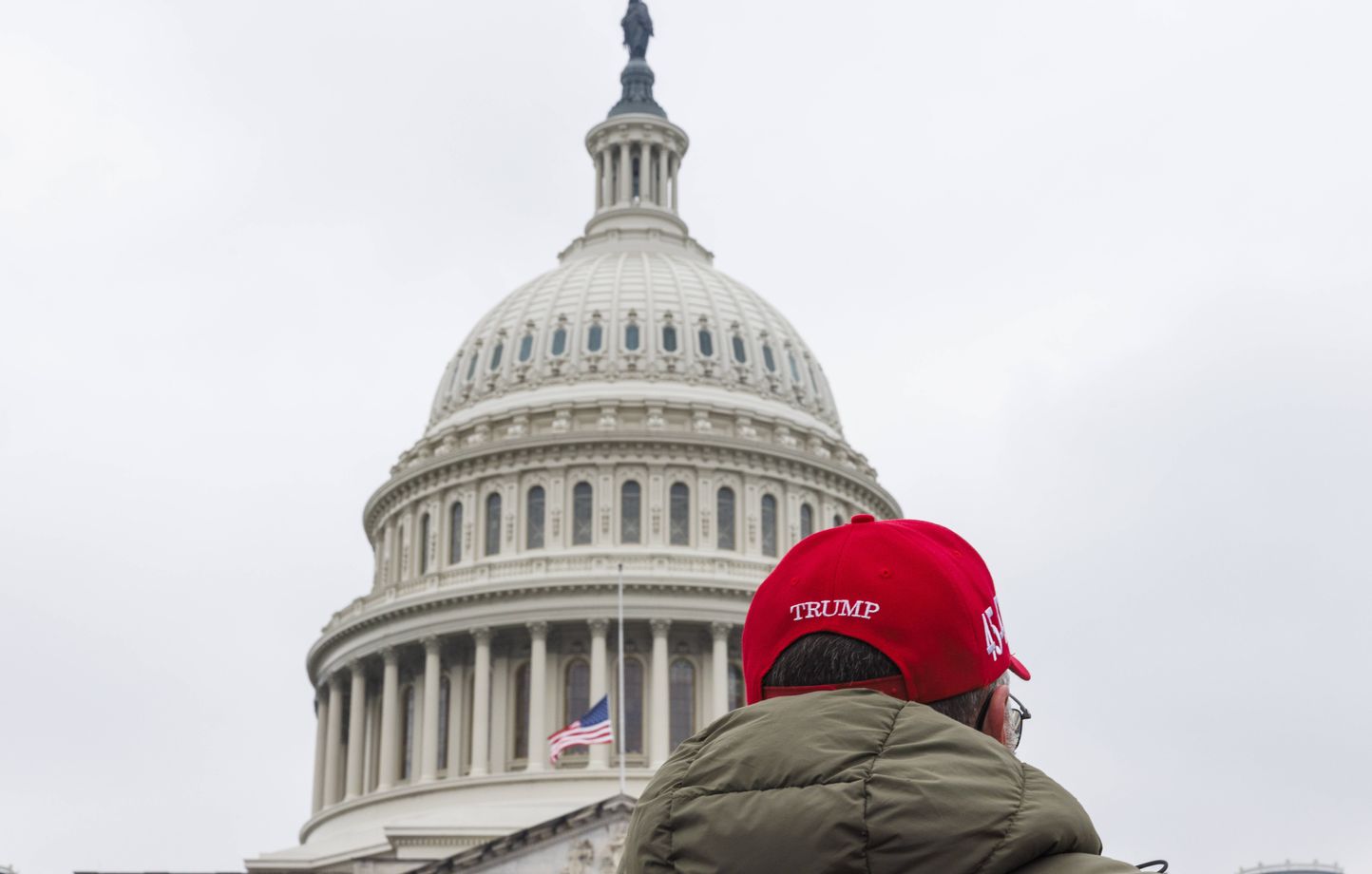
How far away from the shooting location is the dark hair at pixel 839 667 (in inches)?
150

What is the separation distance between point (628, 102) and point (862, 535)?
3725 inches

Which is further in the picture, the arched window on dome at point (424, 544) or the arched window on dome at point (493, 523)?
the arched window on dome at point (424, 544)

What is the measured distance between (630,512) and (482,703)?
10232 mm

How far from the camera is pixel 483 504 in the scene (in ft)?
264

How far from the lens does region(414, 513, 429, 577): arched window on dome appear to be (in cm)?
8212

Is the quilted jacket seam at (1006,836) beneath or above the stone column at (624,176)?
beneath

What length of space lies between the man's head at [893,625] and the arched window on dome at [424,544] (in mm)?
78361

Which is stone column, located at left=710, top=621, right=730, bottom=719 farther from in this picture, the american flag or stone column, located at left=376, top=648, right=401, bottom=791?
stone column, located at left=376, top=648, right=401, bottom=791

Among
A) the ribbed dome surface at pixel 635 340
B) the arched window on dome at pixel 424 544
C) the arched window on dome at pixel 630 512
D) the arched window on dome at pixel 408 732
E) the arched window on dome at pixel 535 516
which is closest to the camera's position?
the arched window on dome at pixel 408 732

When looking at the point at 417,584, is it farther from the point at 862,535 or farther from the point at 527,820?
the point at 862,535

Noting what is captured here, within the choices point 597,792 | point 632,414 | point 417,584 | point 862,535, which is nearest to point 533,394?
point 632,414

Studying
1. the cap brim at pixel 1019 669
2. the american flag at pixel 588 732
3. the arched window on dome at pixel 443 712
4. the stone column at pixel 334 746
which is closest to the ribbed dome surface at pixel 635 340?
the stone column at pixel 334 746

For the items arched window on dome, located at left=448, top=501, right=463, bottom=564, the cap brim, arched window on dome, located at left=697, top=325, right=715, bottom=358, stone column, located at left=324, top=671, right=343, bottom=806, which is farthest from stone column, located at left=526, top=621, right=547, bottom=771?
the cap brim

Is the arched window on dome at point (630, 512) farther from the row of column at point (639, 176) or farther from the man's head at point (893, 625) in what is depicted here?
the man's head at point (893, 625)
